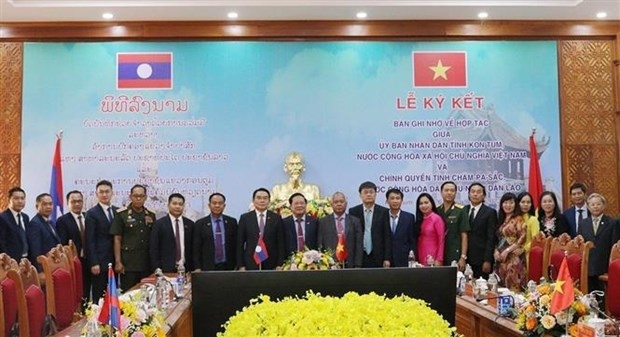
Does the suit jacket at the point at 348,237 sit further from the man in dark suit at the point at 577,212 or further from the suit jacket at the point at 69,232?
the suit jacket at the point at 69,232

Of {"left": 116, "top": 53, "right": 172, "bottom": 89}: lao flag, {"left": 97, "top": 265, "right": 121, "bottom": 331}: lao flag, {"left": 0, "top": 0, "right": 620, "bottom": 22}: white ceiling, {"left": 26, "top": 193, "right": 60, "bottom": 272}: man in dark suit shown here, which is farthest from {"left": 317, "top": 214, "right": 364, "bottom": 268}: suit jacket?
{"left": 97, "top": 265, "right": 121, "bottom": 331}: lao flag

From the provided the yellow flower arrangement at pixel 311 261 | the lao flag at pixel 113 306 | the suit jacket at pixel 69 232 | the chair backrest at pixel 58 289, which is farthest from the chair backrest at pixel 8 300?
the suit jacket at pixel 69 232

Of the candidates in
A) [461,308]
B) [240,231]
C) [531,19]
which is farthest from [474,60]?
[461,308]

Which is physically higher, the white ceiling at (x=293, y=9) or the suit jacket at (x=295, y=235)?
the white ceiling at (x=293, y=9)

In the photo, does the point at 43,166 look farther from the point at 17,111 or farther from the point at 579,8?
the point at 579,8

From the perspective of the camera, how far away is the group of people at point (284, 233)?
5.75 meters

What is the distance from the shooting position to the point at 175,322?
331 centimetres

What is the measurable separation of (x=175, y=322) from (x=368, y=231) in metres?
3.11

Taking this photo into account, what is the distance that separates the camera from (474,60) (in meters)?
7.79

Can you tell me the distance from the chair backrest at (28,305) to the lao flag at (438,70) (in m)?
5.36

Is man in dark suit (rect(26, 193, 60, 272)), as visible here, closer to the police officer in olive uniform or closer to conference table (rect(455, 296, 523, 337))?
the police officer in olive uniform

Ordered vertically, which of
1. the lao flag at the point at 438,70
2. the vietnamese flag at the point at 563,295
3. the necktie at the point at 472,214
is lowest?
the vietnamese flag at the point at 563,295

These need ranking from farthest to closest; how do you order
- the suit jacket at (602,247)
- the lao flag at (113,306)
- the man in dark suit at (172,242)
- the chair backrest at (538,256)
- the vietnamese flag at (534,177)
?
the vietnamese flag at (534,177) < the man in dark suit at (172,242) < the suit jacket at (602,247) < the chair backrest at (538,256) < the lao flag at (113,306)

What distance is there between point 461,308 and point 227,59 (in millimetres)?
4823
